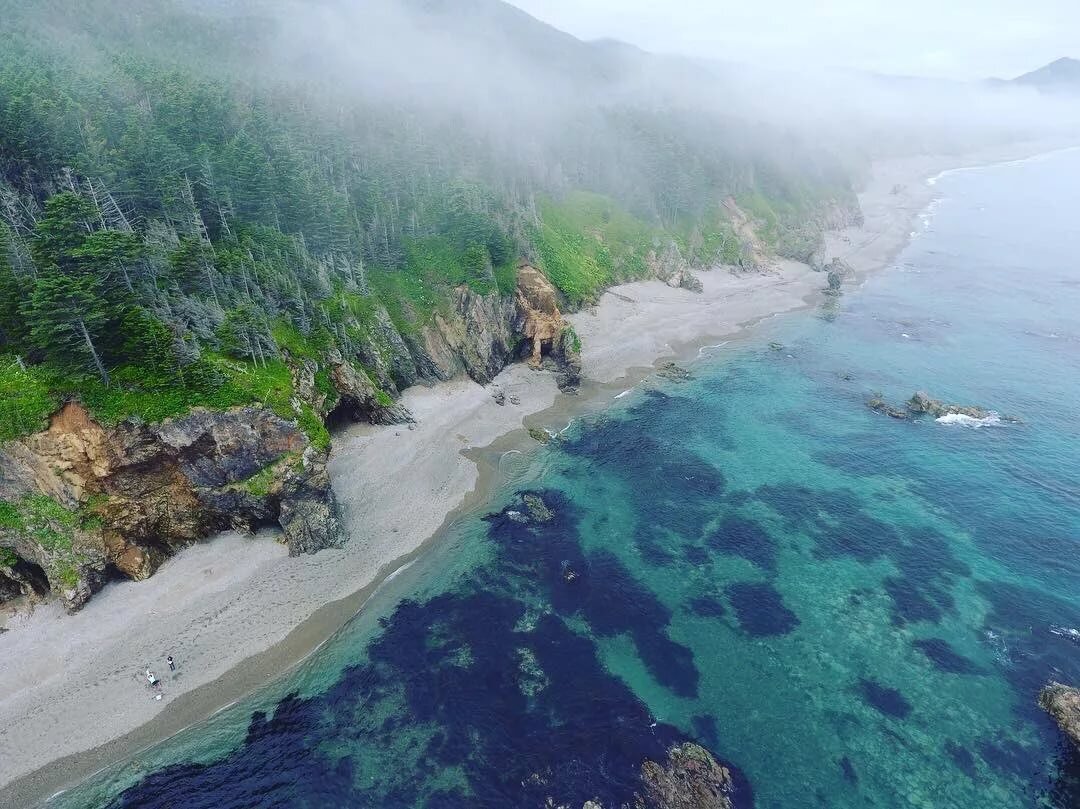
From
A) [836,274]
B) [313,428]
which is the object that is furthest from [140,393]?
[836,274]

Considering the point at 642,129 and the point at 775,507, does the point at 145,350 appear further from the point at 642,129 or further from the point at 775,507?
the point at 642,129

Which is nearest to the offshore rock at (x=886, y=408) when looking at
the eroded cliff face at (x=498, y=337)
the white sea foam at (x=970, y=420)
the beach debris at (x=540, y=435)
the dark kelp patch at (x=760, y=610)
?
the white sea foam at (x=970, y=420)

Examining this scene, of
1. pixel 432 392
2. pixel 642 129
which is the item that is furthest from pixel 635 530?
pixel 642 129

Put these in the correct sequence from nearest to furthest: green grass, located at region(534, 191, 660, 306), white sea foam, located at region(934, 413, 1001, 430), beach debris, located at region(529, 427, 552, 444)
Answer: beach debris, located at region(529, 427, 552, 444) → white sea foam, located at region(934, 413, 1001, 430) → green grass, located at region(534, 191, 660, 306)

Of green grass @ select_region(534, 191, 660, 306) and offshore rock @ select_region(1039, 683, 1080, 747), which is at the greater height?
green grass @ select_region(534, 191, 660, 306)

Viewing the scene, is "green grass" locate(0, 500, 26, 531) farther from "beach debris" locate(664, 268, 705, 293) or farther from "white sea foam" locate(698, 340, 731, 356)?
"beach debris" locate(664, 268, 705, 293)

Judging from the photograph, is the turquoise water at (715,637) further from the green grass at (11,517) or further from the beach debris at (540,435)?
the green grass at (11,517)

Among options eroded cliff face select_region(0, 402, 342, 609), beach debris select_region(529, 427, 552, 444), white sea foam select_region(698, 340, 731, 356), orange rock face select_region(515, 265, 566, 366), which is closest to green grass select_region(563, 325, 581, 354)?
orange rock face select_region(515, 265, 566, 366)
